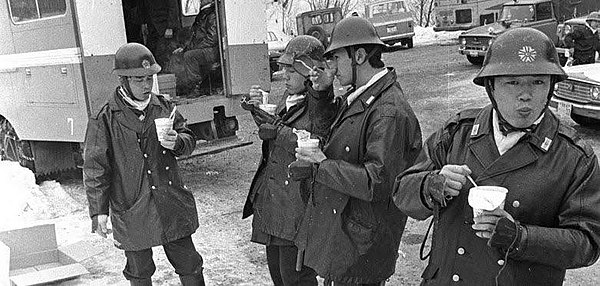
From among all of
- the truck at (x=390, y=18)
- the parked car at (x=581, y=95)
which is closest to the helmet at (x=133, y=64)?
the parked car at (x=581, y=95)

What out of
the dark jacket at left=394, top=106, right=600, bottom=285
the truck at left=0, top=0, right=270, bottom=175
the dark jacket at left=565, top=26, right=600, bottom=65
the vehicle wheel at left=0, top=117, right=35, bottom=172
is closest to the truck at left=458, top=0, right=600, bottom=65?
the dark jacket at left=565, top=26, right=600, bottom=65

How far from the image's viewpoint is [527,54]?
2.25 meters

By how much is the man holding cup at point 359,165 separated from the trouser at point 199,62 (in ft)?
17.9

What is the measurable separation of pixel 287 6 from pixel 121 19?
99.7 feet

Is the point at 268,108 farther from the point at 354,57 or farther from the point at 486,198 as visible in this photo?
the point at 486,198

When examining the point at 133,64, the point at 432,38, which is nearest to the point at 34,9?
the point at 133,64

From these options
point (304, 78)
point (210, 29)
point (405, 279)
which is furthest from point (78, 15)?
point (405, 279)

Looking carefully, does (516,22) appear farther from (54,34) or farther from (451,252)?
(451,252)

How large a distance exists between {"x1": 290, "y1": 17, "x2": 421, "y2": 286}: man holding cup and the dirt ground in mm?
1810

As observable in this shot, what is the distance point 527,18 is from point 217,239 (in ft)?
39.2

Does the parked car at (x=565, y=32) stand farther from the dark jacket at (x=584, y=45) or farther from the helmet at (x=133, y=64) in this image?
the helmet at (x=133, y=64)

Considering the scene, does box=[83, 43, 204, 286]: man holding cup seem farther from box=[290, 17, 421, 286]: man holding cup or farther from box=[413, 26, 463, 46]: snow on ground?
box=[413, 26, 463, 46]: snow on ground

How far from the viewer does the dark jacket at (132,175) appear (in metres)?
4.04

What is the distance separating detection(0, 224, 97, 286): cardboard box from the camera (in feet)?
16.3
